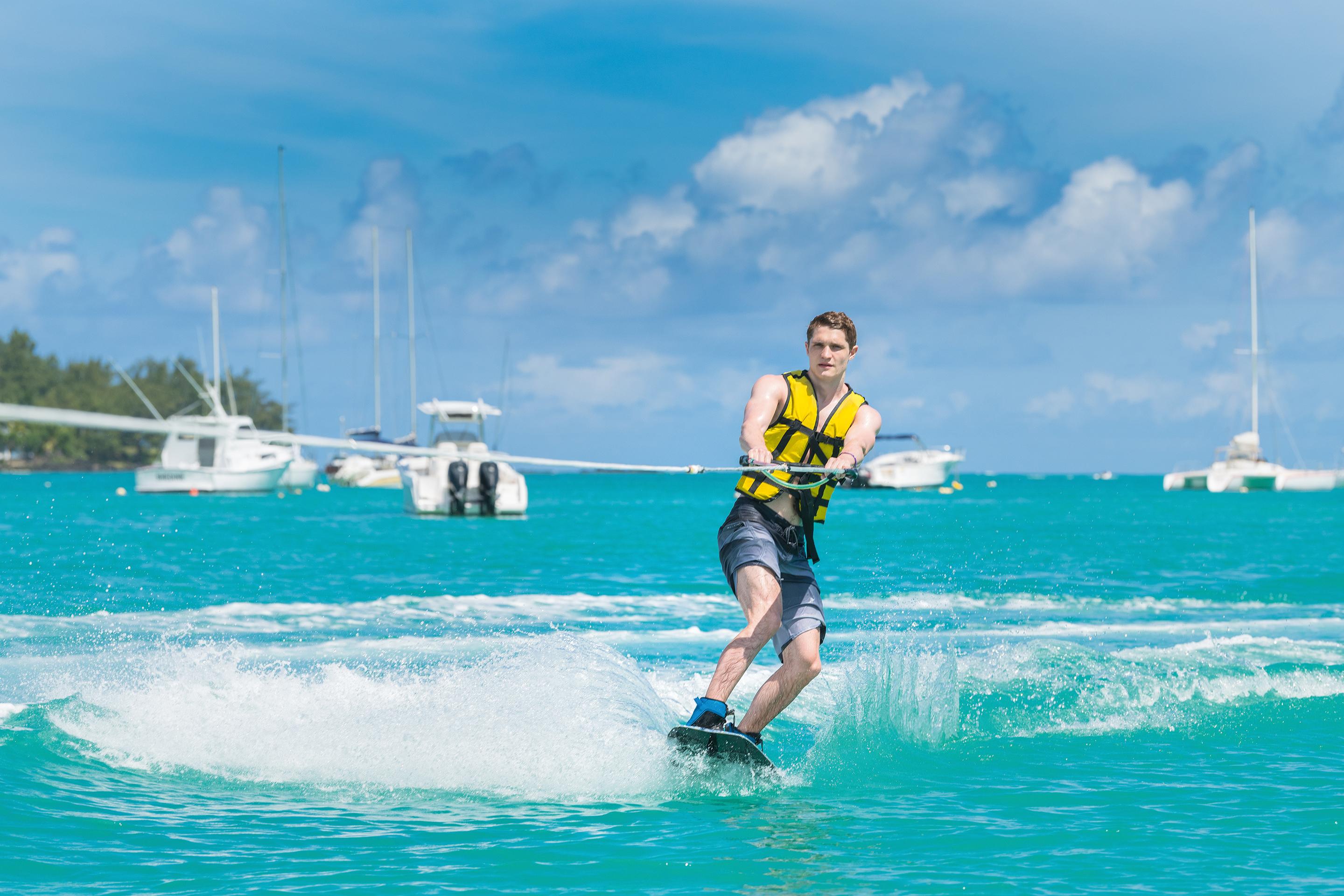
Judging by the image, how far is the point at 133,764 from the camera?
7.36 metres

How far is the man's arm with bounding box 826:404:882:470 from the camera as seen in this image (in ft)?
20.4

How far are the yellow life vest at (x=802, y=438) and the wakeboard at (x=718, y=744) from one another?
3.96 feet

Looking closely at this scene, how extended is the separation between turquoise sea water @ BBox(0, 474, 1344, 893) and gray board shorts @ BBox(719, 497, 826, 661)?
0.91 m

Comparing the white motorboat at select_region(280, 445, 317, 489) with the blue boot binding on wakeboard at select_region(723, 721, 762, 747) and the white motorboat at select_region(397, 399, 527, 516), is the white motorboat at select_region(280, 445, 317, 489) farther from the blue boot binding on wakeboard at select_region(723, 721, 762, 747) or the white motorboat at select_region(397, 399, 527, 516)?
the blue boot binding on wakeboard at select_region(723, 721, 762, 747)

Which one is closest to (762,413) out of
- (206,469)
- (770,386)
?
(770,386)

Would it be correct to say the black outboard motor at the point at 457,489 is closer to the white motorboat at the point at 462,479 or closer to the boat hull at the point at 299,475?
the white motorboat at the point at 462,479

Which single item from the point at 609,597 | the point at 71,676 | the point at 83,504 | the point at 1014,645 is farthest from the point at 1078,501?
the point at 71,676

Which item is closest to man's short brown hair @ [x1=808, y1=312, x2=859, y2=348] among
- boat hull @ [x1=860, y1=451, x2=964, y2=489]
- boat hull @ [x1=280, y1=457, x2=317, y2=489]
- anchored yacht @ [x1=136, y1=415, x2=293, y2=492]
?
anchored yacht @ [x1=136, y1=415, x2=293, y2=492]

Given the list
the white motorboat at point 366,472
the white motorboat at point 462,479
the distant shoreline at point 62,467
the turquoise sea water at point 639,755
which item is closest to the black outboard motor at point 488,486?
the white motorboat at point 462,479

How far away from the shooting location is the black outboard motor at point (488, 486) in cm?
4469

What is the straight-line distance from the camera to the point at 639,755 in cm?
685

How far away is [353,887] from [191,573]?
707 inches

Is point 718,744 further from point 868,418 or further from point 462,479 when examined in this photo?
point 462,479

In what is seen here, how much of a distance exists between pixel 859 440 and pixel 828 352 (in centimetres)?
49
